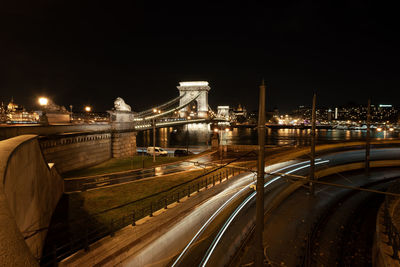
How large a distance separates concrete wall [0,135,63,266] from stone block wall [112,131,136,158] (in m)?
17.1

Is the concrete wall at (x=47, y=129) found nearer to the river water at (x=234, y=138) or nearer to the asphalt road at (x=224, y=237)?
the asphalt road at (x=224, y=237)

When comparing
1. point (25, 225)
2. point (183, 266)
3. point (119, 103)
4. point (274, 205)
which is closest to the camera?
point (25, 225)

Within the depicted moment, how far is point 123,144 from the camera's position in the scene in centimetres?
2948

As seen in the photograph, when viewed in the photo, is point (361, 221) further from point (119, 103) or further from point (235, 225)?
point (119, 103)

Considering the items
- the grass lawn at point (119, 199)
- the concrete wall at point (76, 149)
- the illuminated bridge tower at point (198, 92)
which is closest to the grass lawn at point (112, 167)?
the concrete wall at point (76, 149)

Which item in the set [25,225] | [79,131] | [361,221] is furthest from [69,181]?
[361,221]

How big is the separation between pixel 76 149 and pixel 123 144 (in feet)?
26.0

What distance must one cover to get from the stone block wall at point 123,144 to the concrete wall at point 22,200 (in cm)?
1707

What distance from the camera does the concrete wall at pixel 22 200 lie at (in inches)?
77.9

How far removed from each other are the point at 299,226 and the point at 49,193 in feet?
39.1

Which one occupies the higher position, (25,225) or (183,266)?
(25,225)

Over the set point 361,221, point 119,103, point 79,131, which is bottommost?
point 361,221

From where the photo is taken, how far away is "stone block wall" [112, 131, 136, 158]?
2838 cm

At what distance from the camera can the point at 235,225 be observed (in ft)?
33.9
